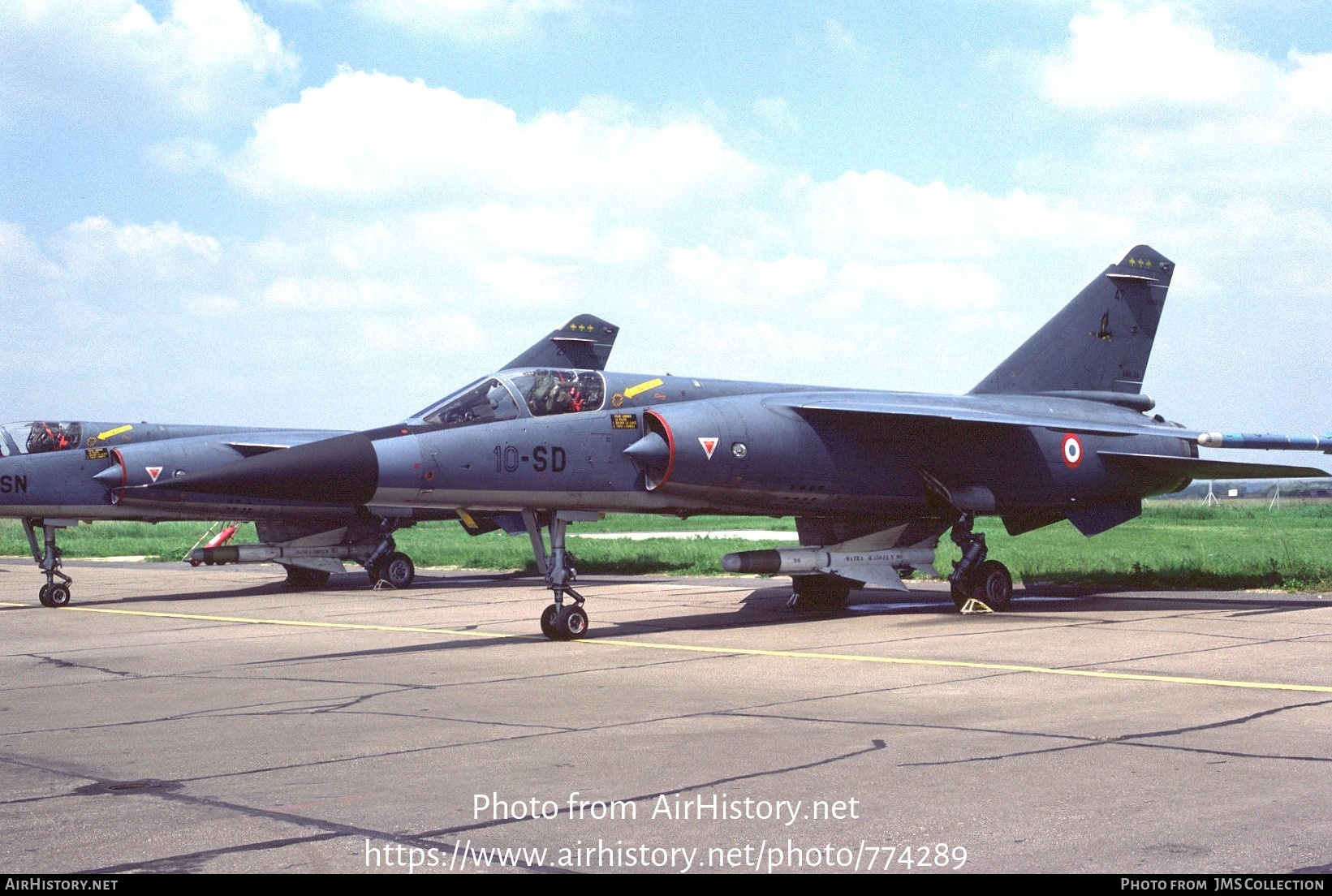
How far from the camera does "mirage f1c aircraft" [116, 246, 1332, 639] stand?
1229 cm

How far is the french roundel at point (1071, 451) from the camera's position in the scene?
16.0 metres

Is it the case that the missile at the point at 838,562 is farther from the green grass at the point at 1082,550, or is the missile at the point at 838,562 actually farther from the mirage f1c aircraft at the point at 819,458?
the green grass at the point at 1082,550

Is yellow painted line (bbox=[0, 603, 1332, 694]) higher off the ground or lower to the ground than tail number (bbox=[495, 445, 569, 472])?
lower

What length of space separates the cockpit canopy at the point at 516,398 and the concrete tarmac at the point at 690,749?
223 centimetres

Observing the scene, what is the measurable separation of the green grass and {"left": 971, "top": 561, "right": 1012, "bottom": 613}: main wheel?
3.87m

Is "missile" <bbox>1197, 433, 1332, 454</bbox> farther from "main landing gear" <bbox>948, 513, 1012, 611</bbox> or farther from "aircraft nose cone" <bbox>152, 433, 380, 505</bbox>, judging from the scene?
"aircraft nose cone" <bbox>152, 433, 380, 505</bbox>

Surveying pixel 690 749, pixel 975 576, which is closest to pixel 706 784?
pixel 690 749

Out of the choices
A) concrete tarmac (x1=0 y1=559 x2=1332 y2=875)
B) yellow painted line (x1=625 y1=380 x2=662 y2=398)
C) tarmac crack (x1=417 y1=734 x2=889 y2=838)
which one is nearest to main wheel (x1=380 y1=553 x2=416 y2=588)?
concrete tarmac (x1=0 y1=559 x2=1332 y2=875)

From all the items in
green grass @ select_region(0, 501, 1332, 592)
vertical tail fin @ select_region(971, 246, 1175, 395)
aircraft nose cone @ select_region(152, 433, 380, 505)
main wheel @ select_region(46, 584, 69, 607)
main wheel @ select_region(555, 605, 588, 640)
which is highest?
vertical tail fin @ select_region(971, 246, 1175, 395)

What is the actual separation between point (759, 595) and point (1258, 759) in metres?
12.3

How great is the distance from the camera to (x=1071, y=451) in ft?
52.8

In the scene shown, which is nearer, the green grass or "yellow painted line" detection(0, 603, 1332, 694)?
"yellow painted line" detection(0, 603, 1332, 694)

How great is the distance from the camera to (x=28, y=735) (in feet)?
25.5
